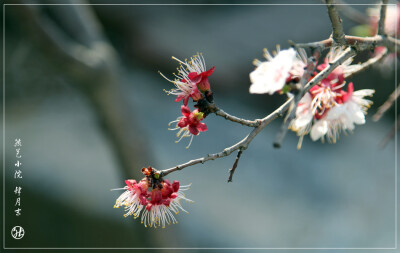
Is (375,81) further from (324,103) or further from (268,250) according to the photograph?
(324,103)

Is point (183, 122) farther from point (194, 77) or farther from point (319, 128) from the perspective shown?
point (319, 128)

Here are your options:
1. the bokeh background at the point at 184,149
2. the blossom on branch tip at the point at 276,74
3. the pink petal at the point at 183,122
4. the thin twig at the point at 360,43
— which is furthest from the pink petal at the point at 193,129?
the bokeh background at the point at 184,149

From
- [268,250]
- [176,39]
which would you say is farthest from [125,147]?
[176,39]

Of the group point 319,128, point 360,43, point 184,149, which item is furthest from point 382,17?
point 184,149

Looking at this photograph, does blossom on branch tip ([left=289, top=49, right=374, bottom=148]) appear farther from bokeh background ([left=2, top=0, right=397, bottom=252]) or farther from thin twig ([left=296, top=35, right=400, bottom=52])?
bokeh background ([left=2, top=0, right=397, bottom=252])

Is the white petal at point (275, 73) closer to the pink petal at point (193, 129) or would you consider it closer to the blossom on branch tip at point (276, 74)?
the blossom on branch tip at point (276, 74)

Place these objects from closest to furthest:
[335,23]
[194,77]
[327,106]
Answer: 1. [335,23]
2. [194,77]
3. [327,106]
